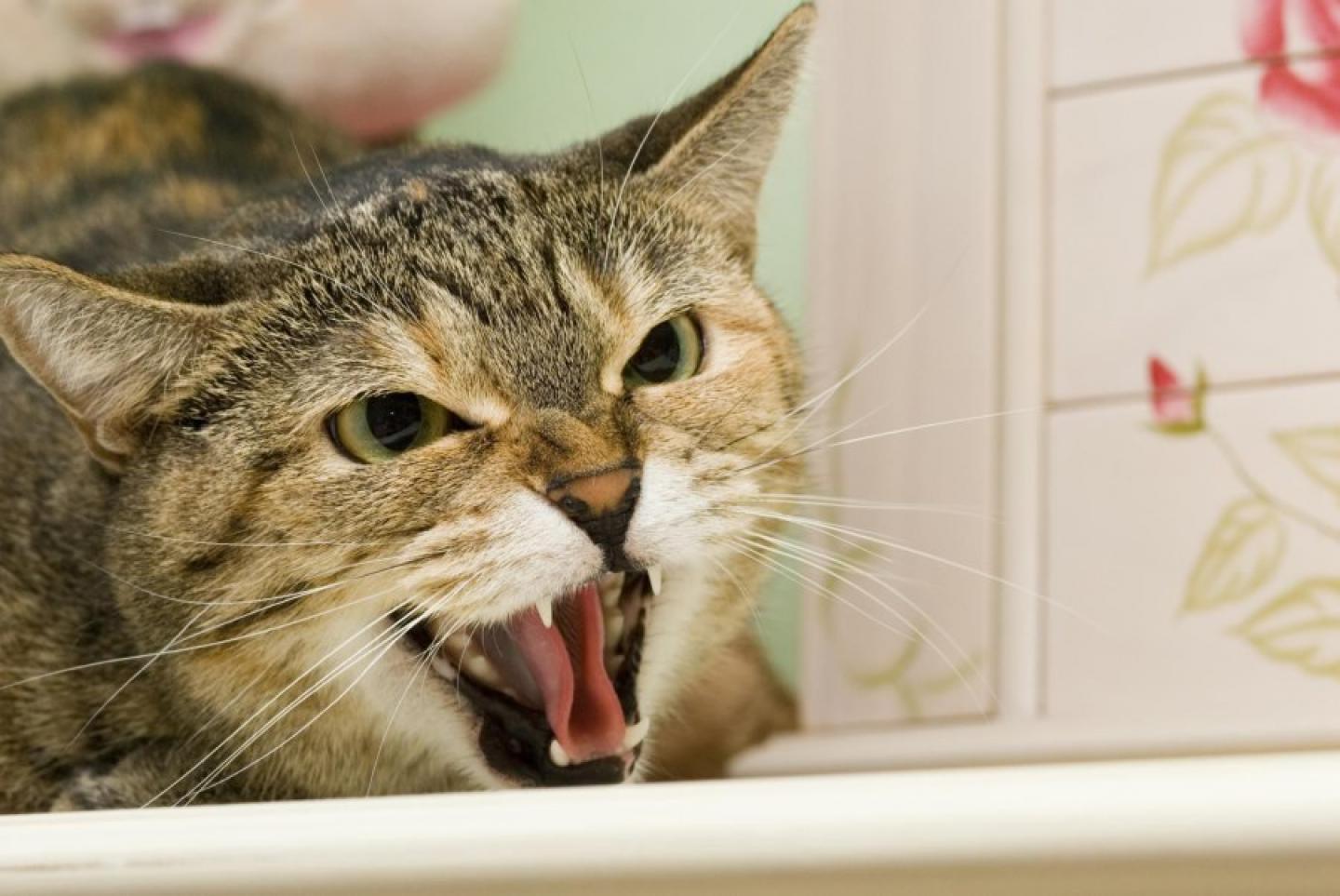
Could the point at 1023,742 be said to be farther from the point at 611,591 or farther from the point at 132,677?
the point at 132,677

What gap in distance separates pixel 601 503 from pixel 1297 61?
0.74 m

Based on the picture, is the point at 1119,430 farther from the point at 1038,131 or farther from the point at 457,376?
the point at 457,376

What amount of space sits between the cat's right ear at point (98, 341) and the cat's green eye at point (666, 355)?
293mm

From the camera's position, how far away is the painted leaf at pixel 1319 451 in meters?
1.17

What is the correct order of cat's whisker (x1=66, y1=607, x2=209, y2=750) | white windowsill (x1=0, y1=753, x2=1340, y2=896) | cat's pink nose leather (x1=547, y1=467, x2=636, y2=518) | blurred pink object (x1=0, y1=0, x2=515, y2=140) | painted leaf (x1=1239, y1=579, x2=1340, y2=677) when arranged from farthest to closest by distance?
blurred pink object (x1=0, y1=0, x2=515, y2=140), painted leaf (x1=1239, y1=579, x2=1340, y2=677), cat's whisker (x1=66, y1=607, x2=209, y2=750), cat's pink nose leather (x1=547, y1=467, x2=636, y2=518), white windowsill (x1=0, y1=753, x2=1340, y2=896)

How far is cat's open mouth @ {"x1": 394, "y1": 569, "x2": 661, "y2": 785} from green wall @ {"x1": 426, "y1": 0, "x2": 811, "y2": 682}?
0.91 feet

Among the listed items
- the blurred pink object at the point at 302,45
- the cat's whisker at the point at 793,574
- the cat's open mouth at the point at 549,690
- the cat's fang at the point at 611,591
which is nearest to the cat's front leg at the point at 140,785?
the cat's open mouth at the point at 549,690

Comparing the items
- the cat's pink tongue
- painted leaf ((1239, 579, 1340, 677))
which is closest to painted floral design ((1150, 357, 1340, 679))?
painted leaf ((1239, 579, 1340, 677))

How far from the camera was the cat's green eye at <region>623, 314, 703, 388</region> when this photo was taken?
102 centimetres

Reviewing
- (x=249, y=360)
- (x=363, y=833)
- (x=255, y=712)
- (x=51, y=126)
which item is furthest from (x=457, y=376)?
(x=51, y=126)

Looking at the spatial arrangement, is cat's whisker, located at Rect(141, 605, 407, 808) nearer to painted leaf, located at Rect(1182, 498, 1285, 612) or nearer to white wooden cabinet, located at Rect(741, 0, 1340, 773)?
white wooden cabinet, located at Rect(741, 0, 1340, 773)

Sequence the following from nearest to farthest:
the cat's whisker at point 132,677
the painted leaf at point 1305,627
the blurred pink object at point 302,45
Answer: the cat's whisker at point 132,677 < the painted leaf at point 1305,627 < the blurred pink object at point 302,45

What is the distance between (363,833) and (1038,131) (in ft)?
3.02

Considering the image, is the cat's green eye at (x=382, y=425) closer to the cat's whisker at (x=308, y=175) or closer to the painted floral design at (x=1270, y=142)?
the cat's whisker at (x=308, y=175)
